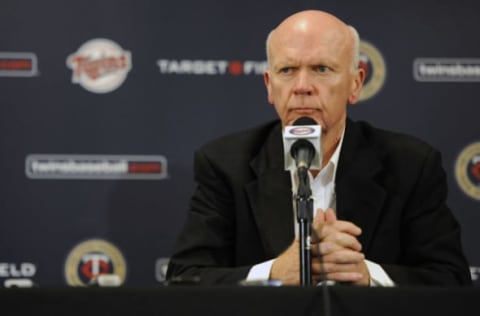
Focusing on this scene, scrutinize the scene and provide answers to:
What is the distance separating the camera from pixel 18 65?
3771 mm

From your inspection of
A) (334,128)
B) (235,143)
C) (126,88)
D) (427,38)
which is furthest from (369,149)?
(126,88)

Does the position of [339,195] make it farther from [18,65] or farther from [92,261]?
[18,65]

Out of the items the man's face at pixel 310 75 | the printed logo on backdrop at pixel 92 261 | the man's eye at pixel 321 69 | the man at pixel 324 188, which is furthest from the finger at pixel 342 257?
the printed logo on backdrop at pixel 92 261

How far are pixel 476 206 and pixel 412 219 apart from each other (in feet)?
3.22

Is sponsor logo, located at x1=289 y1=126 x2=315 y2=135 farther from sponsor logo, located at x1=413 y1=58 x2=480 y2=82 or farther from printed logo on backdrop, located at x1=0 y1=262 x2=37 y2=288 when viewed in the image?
printed logo on backdrop, located at x1=0 y1=262 x2=37 y2=288

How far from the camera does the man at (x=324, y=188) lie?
2.94 meters

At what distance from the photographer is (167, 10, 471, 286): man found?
2.94 meters

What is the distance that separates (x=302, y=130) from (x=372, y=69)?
1625 mm

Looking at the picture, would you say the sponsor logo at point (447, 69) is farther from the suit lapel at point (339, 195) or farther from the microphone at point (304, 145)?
the microphone at point (304, 145)

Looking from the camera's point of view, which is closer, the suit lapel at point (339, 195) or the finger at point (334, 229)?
the finger at point (334, 229)

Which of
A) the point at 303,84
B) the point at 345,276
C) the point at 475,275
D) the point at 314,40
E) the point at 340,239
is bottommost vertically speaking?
the point at 475,275

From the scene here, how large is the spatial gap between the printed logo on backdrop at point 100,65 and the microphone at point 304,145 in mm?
1642

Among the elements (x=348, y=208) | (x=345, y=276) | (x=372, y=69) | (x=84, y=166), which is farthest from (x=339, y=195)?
(x=84, y=166)

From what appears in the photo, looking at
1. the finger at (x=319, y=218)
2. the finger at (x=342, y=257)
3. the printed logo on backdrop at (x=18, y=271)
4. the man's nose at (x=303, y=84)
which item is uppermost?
the man's nose at (x=303, y=84)
